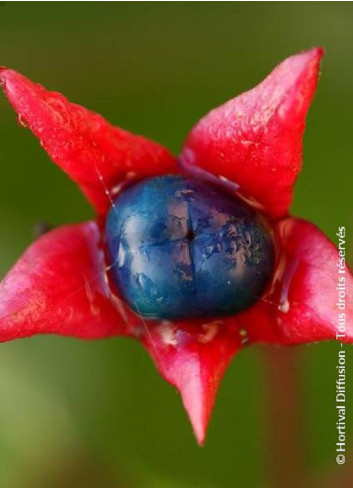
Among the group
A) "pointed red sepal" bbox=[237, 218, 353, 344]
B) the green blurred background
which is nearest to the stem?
the green blurred background

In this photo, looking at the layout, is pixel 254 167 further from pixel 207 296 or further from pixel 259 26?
pixel 259 26

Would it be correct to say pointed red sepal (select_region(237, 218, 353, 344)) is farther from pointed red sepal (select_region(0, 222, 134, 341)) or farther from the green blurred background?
the green blurred background

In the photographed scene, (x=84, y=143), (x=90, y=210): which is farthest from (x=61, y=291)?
(x=90, y=210)

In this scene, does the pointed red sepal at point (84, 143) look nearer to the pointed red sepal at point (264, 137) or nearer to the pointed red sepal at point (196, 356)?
the pointed red sepal at point (264, 137)

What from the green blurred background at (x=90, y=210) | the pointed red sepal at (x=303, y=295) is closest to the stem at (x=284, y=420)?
the green blurred background at (x=90, y=210)

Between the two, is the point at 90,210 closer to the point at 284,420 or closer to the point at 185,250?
the point at 284,420

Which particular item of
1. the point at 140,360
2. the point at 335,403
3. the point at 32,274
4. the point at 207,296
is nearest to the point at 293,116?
the point at 207,296
